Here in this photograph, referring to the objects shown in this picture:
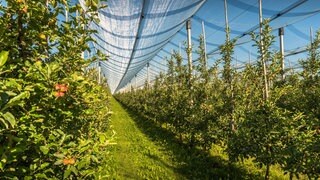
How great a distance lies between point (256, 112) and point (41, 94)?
219 inches

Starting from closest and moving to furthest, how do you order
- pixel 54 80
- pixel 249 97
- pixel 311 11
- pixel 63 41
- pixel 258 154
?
1. pixel 54 80
2. pixel 63 41
3. pixel 258 154
4. pixel 249 97
5. pixel 311 11

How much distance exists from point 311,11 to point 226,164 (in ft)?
27.0

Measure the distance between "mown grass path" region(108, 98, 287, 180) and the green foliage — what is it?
10.9 feet

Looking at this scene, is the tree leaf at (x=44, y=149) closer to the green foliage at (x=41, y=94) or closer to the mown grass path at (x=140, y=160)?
the green foliage at (x=41, y=94)

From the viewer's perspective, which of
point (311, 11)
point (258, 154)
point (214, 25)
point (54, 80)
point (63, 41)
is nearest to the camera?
point (54, 80)

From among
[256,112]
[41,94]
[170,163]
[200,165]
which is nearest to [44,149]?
[41,94]

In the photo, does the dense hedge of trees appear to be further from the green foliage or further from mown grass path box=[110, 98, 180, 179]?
the green foliage

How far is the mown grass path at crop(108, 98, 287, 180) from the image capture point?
8.17m

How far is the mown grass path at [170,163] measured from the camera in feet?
26.8

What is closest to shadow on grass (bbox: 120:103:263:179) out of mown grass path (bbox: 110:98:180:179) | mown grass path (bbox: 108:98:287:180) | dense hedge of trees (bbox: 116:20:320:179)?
mown grass path (bbox: 108:98:287:180)

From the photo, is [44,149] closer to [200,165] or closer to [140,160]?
[200,165]

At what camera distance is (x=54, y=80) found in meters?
2.40

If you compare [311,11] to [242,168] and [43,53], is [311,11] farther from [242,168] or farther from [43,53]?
[43,53]

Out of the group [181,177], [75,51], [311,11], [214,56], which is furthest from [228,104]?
[214,56]
